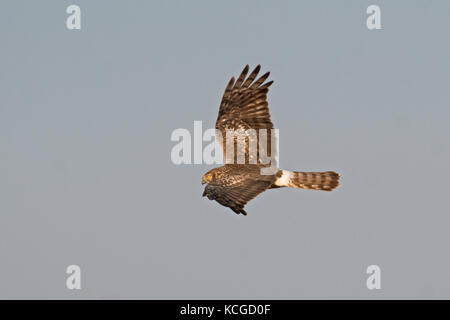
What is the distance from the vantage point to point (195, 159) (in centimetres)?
1397

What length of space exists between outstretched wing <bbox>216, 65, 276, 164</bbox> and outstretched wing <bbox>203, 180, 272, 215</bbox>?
4.78ft

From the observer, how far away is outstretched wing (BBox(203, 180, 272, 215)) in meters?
12.1

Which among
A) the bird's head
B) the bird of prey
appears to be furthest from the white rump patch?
the bird's head

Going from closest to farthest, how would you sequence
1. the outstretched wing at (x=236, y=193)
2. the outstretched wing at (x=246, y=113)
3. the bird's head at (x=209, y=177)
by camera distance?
the outstretched wing at (x=236, y=193) < the bird's head at (x=209, y=177) < the outstretched wing at (x=246, y=113)

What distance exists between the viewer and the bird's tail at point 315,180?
14898 millimetres

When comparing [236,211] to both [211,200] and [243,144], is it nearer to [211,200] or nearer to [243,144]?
[211,200]

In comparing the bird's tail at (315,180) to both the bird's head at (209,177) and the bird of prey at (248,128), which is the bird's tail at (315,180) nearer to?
the bird of prey at (248,128)

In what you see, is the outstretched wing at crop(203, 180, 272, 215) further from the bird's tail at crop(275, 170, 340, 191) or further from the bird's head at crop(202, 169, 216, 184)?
the bird's tail at crop(275, 170, 340, 191)

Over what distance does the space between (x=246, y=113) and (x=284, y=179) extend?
1.41 metres

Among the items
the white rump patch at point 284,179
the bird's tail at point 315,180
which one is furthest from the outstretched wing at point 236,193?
the bird's tail at point 315,180
